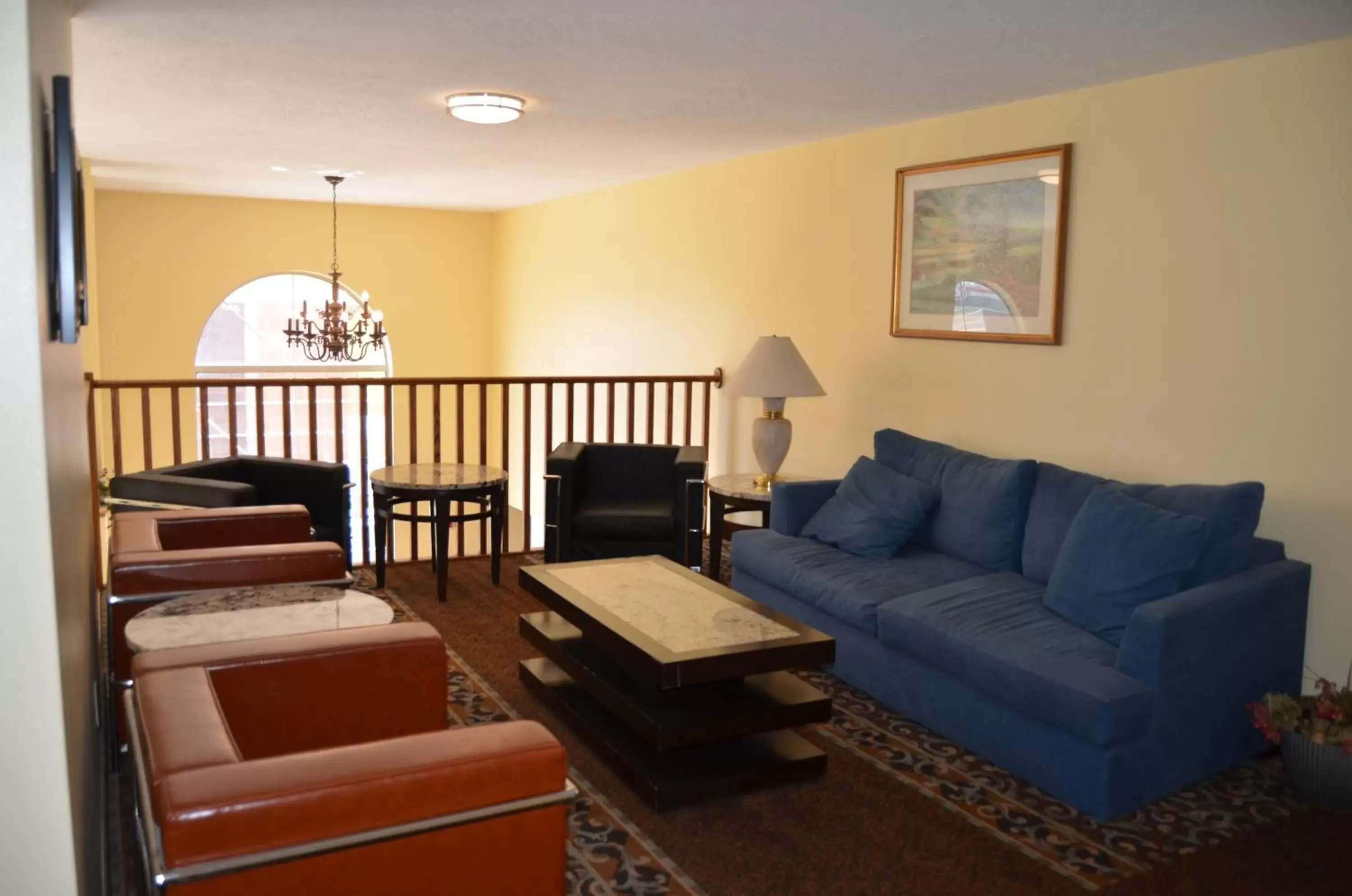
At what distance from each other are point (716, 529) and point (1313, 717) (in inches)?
111

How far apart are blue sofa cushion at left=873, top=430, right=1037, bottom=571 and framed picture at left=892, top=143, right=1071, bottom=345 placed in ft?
1.97

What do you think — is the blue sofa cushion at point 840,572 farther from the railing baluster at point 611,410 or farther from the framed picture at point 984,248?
the railing baluster at point 611,410

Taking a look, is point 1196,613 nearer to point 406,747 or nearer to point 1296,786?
point 1296,786

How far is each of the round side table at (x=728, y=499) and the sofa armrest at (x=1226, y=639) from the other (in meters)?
2.12

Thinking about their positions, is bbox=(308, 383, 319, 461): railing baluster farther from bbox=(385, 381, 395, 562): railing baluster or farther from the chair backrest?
the chair backrest

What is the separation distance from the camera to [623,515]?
509 cm

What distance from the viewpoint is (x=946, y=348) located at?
16.0 ft

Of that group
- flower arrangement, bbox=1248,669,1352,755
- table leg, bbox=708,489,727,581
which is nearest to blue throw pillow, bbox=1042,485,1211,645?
flower arrangement, bbox=1248,669,1352,755

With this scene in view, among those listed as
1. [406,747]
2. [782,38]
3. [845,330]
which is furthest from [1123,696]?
[845,330]

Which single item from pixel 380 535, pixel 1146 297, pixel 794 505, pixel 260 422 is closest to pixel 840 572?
pixel 794 505

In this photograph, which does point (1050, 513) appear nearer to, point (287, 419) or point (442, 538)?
point (442, 538)

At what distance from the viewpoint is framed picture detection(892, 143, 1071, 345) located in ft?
14.2

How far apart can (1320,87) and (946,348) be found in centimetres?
185

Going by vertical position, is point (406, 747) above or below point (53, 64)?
below
